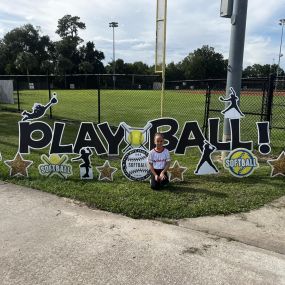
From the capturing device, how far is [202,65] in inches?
3216

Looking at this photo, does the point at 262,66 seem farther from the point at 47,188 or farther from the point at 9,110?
the point at 47,188

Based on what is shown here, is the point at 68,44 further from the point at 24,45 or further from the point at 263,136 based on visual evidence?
the point at 263,136

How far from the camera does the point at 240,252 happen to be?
385 centimetres

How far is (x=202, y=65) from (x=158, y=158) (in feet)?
258

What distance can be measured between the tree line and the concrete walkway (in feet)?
243

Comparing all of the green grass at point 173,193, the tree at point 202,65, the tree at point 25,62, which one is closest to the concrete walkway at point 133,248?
the green grass at point 173,193

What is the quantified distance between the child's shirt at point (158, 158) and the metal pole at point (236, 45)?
183 centimetres

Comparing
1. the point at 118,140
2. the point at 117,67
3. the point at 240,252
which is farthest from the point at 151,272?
the point at 117,67

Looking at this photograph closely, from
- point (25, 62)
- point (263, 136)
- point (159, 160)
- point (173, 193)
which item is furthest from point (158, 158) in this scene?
point (25, 62)

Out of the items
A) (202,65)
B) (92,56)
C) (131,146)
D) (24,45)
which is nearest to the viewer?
(131,146)

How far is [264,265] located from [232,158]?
9.97 ft

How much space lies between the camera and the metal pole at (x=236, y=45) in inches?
278

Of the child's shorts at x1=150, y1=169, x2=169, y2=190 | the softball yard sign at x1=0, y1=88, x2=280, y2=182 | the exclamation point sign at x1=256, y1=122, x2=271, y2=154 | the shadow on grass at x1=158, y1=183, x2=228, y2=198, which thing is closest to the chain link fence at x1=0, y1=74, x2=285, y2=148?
the exclamation point sign at x1=256, y1=122, x2=271, y2=154

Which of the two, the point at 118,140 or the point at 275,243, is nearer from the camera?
the point at 275,243
